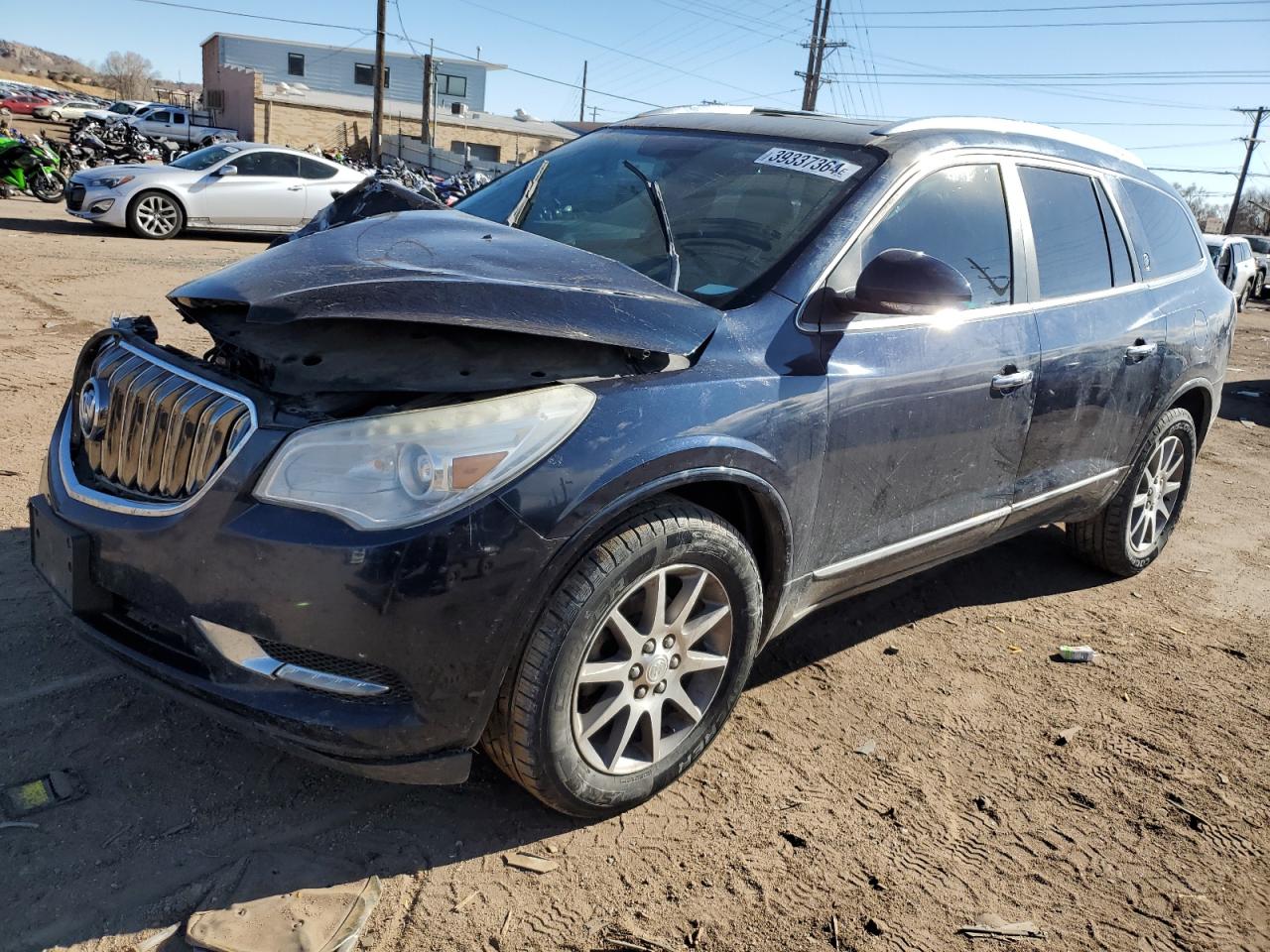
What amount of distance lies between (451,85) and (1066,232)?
64022 millimetres

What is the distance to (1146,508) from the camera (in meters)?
4.90

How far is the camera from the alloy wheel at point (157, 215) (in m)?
13.9

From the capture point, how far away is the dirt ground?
2357 millimetres

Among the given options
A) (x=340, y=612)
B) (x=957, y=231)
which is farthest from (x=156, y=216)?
(x=340, y=612)

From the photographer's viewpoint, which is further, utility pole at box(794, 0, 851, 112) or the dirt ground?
utility pole at box(794, 0, 851, 112)

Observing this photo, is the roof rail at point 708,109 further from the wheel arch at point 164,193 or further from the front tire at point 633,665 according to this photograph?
the wheel arch at point 164,193

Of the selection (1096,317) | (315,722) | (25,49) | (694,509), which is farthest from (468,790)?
(25,49)

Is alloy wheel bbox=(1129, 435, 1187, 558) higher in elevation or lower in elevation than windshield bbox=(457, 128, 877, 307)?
lower

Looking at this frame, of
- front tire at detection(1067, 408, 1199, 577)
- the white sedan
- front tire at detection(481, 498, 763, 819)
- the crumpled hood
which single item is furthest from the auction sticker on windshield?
the white sedan

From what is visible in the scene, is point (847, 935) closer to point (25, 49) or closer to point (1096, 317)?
point (1096, 317)

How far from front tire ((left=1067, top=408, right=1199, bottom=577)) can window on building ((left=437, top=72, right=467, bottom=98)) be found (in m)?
62.9

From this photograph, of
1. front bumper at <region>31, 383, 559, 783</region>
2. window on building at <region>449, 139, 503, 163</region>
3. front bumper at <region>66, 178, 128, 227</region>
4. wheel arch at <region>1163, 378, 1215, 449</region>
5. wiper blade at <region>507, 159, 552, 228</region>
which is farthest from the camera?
window on building at <region>449, 139, 503, 163</region>

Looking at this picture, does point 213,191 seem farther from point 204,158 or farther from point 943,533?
point 943,533

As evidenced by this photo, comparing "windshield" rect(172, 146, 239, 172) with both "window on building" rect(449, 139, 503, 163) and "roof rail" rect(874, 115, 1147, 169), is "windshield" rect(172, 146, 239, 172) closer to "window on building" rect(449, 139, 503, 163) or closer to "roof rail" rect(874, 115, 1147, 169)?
"roof rail" rect(874, 115, 1147, 169)
